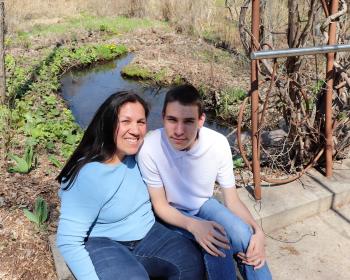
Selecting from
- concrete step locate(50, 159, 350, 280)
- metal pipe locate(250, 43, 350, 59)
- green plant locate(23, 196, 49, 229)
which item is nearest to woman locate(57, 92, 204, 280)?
metal pipe locate(250, 43, 350, 59)

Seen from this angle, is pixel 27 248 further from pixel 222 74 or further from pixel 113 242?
pixel 222 74

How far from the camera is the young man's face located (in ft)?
6.81

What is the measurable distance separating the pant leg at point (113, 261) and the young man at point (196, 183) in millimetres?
301

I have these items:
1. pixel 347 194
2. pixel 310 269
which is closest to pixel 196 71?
pixel 347 194

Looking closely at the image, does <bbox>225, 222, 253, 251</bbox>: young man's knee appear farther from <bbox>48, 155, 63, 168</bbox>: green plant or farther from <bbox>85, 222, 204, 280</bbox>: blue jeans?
<bbox>48, 155, 63, 168</bbox>: green plant

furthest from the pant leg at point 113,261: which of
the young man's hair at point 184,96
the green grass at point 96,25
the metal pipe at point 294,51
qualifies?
the green grass at point 96,25

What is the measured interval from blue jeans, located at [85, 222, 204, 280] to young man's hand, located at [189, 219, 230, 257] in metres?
0.08

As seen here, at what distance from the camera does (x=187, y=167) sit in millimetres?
2199

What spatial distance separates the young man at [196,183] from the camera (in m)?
2.02

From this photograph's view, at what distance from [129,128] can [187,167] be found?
15.7 inches

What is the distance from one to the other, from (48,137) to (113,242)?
122 inches

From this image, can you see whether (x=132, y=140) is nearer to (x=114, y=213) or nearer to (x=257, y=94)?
→ (x=114, y=213)

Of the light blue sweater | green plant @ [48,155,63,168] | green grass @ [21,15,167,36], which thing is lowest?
green plant @ [48,155,63,168]

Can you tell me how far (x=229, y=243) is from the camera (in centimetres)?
203
